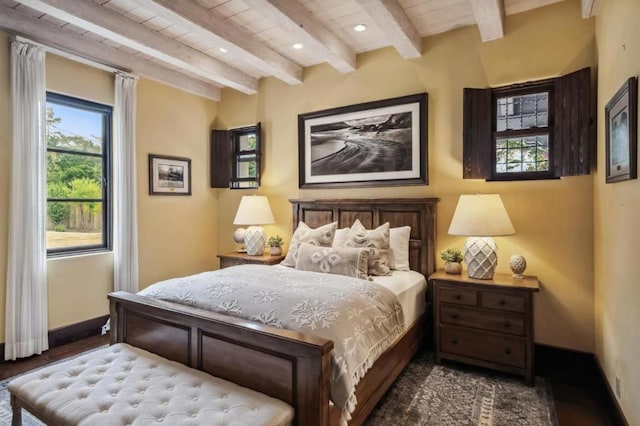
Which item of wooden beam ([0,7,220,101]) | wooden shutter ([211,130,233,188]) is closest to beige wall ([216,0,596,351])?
wooden shutter ([211,130,233,188])

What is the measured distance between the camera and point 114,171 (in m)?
3.76

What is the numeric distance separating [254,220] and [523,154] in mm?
2845

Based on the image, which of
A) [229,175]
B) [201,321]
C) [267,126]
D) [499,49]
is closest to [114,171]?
[229,175]

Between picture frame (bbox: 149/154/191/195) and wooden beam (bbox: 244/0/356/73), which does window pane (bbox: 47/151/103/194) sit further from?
wooden beam (bbox: 244/0/356/73)

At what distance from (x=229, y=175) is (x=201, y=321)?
308cm

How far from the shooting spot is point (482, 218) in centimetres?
280

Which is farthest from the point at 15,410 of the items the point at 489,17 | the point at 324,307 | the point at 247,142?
the point at 489,17

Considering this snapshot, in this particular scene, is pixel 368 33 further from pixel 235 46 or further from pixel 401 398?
pixel 401 398

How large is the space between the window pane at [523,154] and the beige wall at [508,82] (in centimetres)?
15

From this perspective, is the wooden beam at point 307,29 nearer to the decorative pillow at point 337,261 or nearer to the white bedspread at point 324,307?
the decorative pillow at point 337,261

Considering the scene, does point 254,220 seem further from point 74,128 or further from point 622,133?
point 622,133

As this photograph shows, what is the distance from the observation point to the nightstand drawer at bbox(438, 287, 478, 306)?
9.18 ft

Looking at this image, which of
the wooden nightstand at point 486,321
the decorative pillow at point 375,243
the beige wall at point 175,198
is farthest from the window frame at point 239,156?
the wooden nightstand at point 486,321

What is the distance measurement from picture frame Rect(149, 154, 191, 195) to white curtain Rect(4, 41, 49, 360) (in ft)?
3.68
